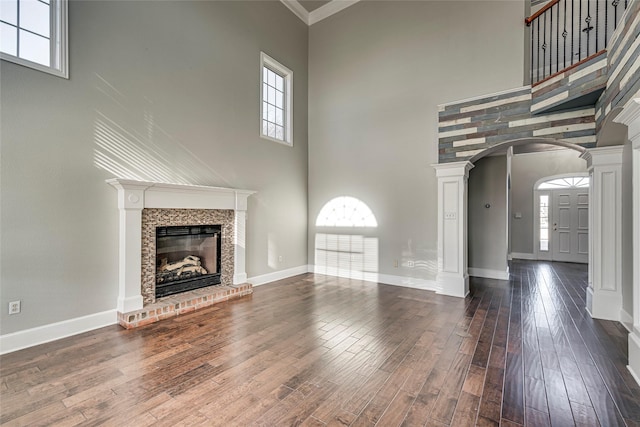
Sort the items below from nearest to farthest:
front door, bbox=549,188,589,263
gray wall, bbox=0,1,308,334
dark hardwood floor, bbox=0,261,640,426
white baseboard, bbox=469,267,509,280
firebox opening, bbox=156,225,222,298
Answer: dark hardwood floor, bbox=0,261,640,426
gray wall, bbox=0,1,308,334
firebox opening, bbox=156,225,222,298
white baseboard, bbox=469,267,509,280
front door, bbox=549,188,589,263

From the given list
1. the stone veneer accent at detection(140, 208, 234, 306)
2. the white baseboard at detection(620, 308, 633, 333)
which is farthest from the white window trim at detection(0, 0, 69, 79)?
the white baseboard at detection(620, 308, 633, 333)

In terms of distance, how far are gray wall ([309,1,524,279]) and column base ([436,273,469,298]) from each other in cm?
23

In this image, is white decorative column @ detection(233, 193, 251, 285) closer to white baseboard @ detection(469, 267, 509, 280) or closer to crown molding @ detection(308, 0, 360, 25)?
crown molding @ detection(308, 0, 360, 25)

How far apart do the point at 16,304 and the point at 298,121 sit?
5010mm

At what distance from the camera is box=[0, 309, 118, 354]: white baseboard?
2707 mm

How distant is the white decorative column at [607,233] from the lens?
11.8 ft

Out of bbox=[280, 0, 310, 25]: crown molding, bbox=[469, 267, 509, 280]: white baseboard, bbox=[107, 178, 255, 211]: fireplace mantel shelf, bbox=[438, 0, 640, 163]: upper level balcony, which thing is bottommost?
bbox=[469, 267, 509, 280]: white baseboard

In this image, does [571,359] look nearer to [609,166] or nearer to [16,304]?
[609,166]

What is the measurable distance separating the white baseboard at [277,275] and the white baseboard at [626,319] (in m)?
4.74

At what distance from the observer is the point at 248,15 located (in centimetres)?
507

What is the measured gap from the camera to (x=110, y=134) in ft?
11.1

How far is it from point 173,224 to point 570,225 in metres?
9.98

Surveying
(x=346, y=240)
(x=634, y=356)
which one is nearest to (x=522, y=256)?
(x=346, y=240)

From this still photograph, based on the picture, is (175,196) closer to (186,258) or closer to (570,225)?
(186,258)
